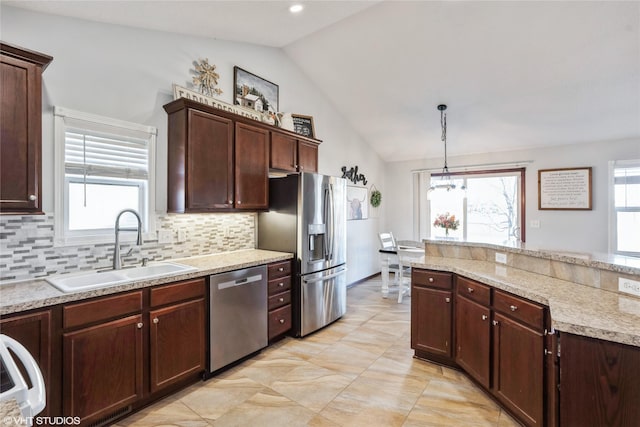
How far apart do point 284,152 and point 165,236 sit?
1615 millimetres

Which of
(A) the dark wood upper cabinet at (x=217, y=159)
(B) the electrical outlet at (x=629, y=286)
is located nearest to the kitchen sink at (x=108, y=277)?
(A) the dark wood upper cabinet at (x=217, y=159)

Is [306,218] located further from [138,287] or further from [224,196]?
[138,287]

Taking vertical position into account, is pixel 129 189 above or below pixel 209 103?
below

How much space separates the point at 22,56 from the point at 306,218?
2426 millimetres

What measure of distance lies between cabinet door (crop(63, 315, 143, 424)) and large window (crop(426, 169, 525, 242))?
Answer: 445 cm

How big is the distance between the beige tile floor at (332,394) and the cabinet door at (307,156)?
212cm

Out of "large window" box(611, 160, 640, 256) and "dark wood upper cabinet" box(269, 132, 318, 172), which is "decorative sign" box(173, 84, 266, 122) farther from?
"large window" box(611, 160, 640, 256)

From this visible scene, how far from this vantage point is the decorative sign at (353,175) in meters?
5.28

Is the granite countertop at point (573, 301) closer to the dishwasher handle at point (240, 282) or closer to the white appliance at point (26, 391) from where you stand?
the dishwasher handle at point (240, 282)

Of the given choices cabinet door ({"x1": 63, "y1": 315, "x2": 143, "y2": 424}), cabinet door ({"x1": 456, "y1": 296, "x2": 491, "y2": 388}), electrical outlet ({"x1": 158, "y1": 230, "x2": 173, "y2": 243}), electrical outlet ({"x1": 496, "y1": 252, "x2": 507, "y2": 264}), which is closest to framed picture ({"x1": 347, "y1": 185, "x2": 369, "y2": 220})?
electrical outlet ({"x1": 496, "y1": 252, "x2": 507, "y2": 264})

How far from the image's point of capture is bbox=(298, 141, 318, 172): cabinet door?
394 centimetres

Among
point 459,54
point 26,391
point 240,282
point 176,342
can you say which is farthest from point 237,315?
point 459,54

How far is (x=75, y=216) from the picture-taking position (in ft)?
7.86

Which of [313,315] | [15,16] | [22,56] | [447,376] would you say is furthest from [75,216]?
[447,376]
